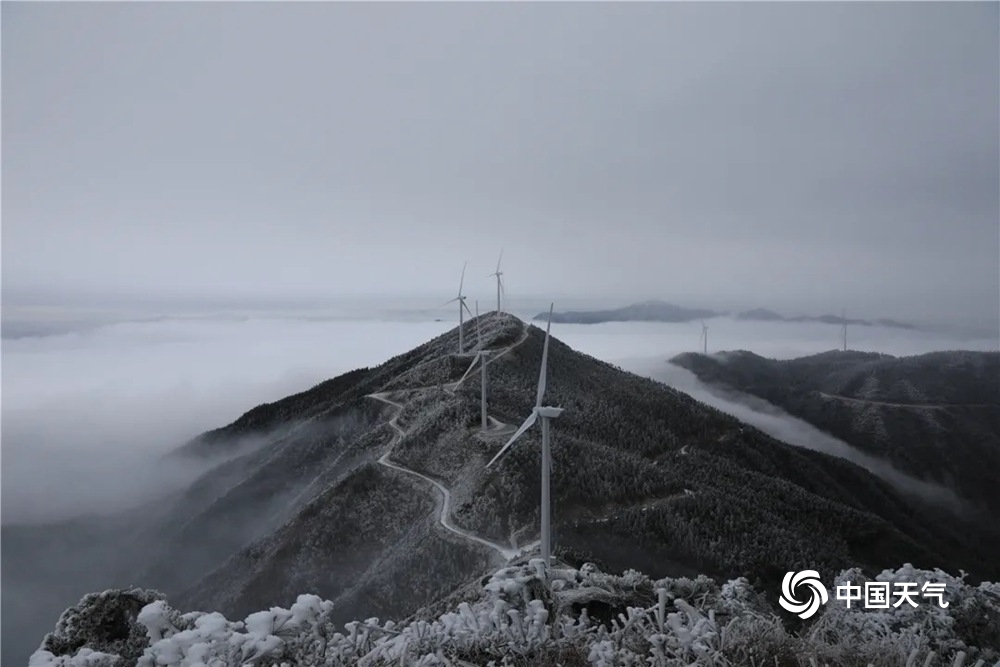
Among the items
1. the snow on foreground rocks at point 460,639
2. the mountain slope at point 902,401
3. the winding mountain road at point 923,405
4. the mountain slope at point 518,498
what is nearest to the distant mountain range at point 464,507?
the mountain slope at point 518,498

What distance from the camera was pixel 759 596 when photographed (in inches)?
547

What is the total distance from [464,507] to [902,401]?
99361mm

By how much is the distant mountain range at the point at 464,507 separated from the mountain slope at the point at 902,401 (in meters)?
9.67

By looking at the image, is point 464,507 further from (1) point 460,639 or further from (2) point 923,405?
(2) point 923,405

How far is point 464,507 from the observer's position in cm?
3925

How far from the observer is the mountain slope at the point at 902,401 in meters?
89.4

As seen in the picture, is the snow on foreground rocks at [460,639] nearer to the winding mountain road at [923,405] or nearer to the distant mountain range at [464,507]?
the distant mountain range at [464,507]

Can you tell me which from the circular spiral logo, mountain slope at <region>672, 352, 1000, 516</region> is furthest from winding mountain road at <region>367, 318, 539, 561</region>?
mountain slope at <region>672, 352, 1000, 516</region>

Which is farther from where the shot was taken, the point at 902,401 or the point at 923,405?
the point at 902,401

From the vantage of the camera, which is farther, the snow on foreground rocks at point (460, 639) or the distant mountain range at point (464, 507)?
the distant mountain range at point (464, 507)

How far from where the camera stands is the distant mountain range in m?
36.5

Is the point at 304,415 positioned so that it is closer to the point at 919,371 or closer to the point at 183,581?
the point at 183,581

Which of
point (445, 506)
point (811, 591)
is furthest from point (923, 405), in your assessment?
point (811, 591)

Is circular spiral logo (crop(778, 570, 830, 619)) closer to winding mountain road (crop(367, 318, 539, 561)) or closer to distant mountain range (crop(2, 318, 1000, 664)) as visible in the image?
distant mountain range (crop(2, 318, 1000, 664))
